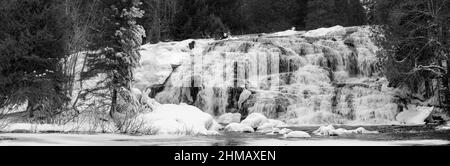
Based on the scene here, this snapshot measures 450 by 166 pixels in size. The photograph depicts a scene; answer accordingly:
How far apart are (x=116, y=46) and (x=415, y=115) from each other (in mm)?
15014

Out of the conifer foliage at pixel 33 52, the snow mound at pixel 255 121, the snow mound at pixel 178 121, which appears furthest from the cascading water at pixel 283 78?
the conifer foliage at pixel 33 52

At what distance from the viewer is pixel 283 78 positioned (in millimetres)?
34781

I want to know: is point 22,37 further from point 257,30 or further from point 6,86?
point 257,30

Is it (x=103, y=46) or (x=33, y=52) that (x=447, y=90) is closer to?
(x=103, y=46)

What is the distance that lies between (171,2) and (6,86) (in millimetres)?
30178

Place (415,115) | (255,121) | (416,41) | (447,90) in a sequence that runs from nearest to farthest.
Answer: (255,121), (447,90), (416,41), (415,115)

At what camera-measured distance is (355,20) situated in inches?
2154

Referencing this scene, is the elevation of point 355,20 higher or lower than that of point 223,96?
higher

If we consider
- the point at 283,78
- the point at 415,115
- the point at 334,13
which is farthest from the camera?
the point at 334,13

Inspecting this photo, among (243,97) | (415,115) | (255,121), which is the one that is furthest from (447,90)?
(243,97)

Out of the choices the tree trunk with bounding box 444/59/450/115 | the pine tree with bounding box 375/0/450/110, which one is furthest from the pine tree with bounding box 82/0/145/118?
the tree trunk with bounding box 444/59/450/115
